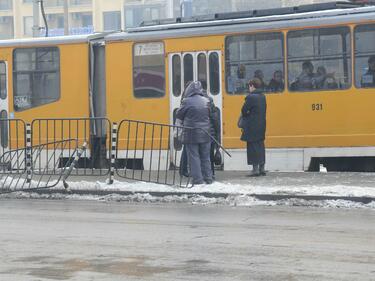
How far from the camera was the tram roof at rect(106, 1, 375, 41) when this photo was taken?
13453 mm

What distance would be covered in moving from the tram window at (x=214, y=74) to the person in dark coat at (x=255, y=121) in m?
1.23

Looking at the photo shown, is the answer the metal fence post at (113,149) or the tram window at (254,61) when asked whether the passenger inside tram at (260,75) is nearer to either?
the tram window at (254,61)

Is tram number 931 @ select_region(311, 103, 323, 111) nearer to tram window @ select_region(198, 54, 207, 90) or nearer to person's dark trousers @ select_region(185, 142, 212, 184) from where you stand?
tram window @ select_region(198, 54, 207, 90)

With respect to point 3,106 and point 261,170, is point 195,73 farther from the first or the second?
point 3,106

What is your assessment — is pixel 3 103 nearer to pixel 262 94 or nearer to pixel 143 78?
pixel 143 78

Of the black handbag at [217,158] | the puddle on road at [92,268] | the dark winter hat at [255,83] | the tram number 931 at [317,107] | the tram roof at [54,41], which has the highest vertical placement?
the tram roof at [54,41]

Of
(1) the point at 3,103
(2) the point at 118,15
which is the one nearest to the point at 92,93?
(1) the point at 3,103

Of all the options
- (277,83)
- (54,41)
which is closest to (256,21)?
(277,83)

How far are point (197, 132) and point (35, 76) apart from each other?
223 inches

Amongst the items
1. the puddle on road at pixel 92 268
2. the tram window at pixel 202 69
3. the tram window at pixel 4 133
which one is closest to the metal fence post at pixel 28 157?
the tram window at pixel 4 133

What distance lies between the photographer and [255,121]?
43.8ft

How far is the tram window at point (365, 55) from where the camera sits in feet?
43.5

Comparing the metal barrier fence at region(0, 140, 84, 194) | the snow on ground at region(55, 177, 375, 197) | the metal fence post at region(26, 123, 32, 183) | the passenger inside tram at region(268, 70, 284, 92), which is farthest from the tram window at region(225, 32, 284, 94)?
the metal fence post at region(26, 123, 32, 183)

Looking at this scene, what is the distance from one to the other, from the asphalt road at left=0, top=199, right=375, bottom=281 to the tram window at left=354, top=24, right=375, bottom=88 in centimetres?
375
